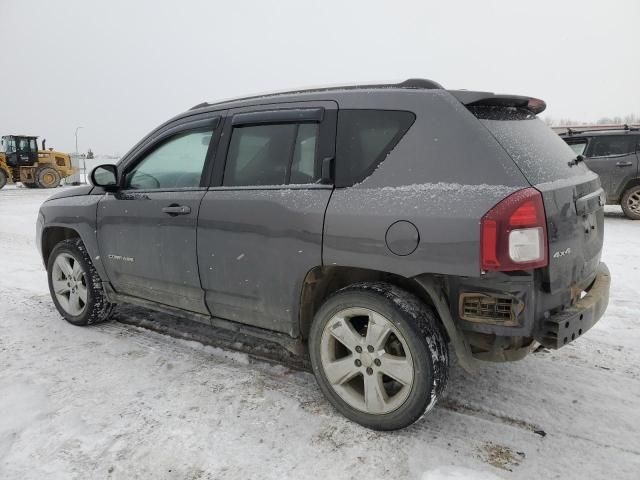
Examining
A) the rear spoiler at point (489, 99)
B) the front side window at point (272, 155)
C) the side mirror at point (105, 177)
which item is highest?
the rear spoiler at point (489, 99)

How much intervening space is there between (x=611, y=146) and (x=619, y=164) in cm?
50

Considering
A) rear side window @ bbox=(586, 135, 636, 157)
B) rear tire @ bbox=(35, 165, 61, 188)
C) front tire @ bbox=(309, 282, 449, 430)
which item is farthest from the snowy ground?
rear tire @ bbox=(35, 165, 61, 188)

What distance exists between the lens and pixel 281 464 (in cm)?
228

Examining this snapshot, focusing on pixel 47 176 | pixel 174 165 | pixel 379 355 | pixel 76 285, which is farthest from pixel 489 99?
pixel 47 176

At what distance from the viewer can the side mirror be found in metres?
3.70

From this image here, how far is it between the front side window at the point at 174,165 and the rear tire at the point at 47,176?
919 inches

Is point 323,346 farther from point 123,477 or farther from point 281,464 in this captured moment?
point 123,477

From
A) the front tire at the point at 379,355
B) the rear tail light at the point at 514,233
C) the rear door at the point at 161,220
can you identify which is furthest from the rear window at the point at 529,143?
the rear door at the point at 161,220

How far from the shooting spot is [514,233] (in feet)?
6.94

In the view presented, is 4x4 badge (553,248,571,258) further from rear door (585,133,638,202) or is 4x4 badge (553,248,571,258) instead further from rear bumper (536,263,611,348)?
rear door (585,133,638,202)

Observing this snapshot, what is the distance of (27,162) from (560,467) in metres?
26.6

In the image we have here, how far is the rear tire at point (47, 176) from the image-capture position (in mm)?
23406

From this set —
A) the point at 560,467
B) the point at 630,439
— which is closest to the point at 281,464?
the point at 560,467

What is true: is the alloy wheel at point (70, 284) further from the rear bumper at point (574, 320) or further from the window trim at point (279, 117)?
the rear bumper at point (574, 320)
